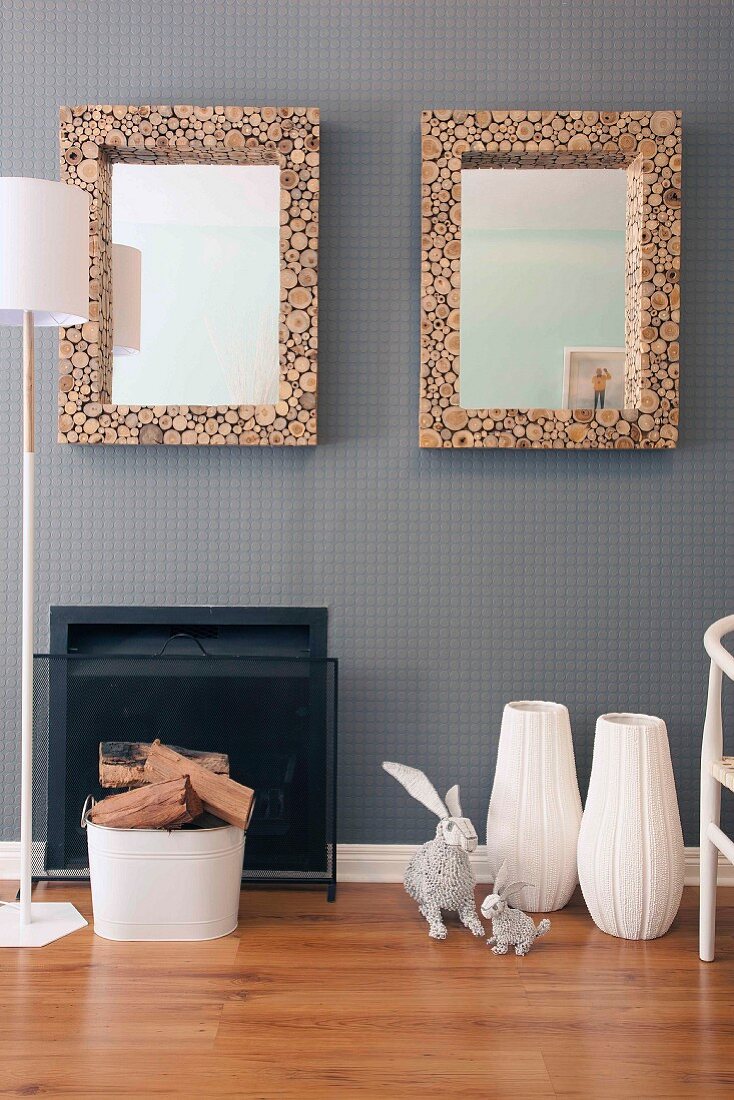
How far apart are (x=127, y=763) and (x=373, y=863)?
71 centimetres

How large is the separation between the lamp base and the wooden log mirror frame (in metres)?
1.17

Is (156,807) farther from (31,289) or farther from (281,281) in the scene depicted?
(281,281)

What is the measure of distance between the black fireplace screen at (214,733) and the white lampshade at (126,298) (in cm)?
83

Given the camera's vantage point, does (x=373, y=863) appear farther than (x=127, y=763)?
Yes

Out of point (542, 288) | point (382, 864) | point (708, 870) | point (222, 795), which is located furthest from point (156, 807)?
point (542, 288)

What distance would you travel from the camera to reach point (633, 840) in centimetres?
218

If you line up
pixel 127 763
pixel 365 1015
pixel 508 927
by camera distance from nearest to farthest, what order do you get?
1. pixel 365 1015
2. pixel 508 927
3. pixel 127 763

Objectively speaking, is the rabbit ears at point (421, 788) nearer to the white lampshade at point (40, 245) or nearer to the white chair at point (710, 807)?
the white chair at point (710, 807)

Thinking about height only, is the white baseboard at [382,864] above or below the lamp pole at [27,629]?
below

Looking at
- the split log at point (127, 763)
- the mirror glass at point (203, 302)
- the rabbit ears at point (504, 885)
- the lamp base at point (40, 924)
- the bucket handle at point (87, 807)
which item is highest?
the mirror glass at point (203, 302)

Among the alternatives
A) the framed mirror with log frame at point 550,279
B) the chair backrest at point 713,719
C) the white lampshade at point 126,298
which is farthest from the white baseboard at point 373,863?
the white lampshade at point 126,298

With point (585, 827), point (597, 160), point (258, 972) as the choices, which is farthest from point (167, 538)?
point (597, 160)

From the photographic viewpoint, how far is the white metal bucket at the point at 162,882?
2156 millimetres

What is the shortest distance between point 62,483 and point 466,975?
159cm
